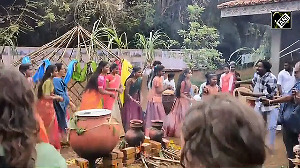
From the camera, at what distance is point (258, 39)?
25.6 ft

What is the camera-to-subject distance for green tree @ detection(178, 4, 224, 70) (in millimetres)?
8078

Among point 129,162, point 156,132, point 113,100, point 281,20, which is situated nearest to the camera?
point 129,162

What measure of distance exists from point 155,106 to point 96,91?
1200 millimetres

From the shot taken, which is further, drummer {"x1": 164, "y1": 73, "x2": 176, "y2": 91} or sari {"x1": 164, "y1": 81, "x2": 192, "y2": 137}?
drummer {"x1": 164, "y1": 73, "x2": 176, "y2": 91}

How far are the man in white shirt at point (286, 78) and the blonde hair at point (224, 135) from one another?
5.99 m

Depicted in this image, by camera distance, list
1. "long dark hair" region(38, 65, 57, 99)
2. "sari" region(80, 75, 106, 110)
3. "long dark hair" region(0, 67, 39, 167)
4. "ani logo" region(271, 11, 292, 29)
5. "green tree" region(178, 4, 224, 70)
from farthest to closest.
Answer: "green tree" region(178, 4, 224, 70), "ani logo" region(271, 11, 292, 29), "sari" region(80, 75, 106, 110), "long dark hair" region(38, 65, 57, 99), "long dark hair" region(0, 67, 39, 167)

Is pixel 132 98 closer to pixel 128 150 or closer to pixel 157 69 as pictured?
pixel 157 69

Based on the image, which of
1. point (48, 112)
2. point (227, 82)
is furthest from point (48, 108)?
point (227, 82)

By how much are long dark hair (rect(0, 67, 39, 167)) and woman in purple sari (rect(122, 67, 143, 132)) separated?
5839mm

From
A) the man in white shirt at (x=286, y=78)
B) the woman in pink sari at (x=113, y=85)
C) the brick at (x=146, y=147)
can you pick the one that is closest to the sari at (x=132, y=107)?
the woman in pink sari at (x=113, y=85)

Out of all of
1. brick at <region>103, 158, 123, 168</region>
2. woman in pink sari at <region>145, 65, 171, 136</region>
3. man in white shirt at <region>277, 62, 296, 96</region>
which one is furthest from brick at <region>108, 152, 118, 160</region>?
man in white shirt at <region>277, 62, 296, 96</region>

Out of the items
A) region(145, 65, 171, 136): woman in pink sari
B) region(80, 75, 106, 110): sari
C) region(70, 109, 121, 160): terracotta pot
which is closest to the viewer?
region(70, 109, 121, 160): terracotta pot

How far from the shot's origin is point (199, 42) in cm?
813

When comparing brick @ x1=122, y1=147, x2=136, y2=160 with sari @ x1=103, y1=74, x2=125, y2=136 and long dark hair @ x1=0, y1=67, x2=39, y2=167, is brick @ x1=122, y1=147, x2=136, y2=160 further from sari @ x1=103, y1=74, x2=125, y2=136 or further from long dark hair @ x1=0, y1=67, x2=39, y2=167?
long dark hair @ x1=0, y1=67, x2=39, y2=167
